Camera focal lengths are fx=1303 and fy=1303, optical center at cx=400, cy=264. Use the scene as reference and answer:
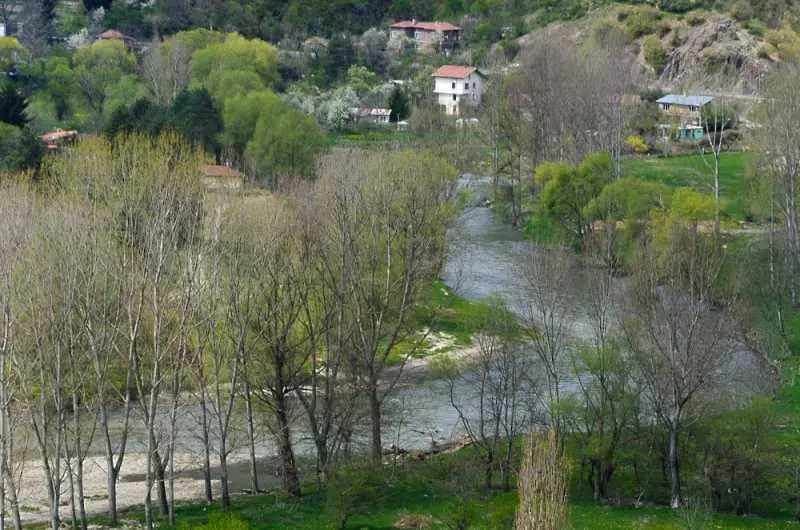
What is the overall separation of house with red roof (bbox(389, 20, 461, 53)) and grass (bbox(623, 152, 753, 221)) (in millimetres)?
38598

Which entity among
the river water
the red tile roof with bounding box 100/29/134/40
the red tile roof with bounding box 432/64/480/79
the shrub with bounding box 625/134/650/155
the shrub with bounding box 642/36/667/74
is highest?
the red tile roof with bounding box 100/29/134/40

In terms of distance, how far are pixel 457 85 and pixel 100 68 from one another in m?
23.8

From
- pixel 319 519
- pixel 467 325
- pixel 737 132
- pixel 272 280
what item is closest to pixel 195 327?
pixel 272 280

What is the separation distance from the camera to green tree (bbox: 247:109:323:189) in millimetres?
53719

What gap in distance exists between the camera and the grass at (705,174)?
55062mm

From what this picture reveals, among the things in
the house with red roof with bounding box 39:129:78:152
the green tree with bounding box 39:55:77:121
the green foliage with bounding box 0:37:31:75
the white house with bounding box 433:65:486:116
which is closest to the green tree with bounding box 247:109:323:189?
the house with red roof with bounding box 39:129:78:152

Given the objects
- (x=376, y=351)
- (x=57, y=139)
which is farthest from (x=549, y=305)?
(x=57, y=139)

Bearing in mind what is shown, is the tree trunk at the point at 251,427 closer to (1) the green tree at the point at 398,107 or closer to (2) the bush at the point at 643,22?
(1) the green tree at the point at 398,107

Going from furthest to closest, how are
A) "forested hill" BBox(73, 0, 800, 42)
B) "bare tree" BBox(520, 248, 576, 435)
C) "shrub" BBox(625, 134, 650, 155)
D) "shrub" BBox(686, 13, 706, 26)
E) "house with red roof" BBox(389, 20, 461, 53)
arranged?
"house with red roof" BBox(389, 20, 461, 53), "forested hill" BBox(73, 0, 800, 42), "shrub" BBox(686, 13, 706, 26), "shrub" BBox(625, 134, 650, 155), "bare tree" BBox(520, 248, 576, 435)

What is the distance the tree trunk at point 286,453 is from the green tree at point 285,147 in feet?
82.6

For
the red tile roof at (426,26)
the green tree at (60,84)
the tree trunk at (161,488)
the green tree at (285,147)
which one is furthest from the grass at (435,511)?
the red tile roof at (426,26)

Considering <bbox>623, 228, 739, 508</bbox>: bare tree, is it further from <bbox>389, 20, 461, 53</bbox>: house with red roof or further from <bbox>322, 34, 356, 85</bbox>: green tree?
<bbox>389, 20, 461, 53</bbox>: house with red roof

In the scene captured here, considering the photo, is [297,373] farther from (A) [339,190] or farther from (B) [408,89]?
(B) [408,89]

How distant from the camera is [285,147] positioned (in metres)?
54.1
